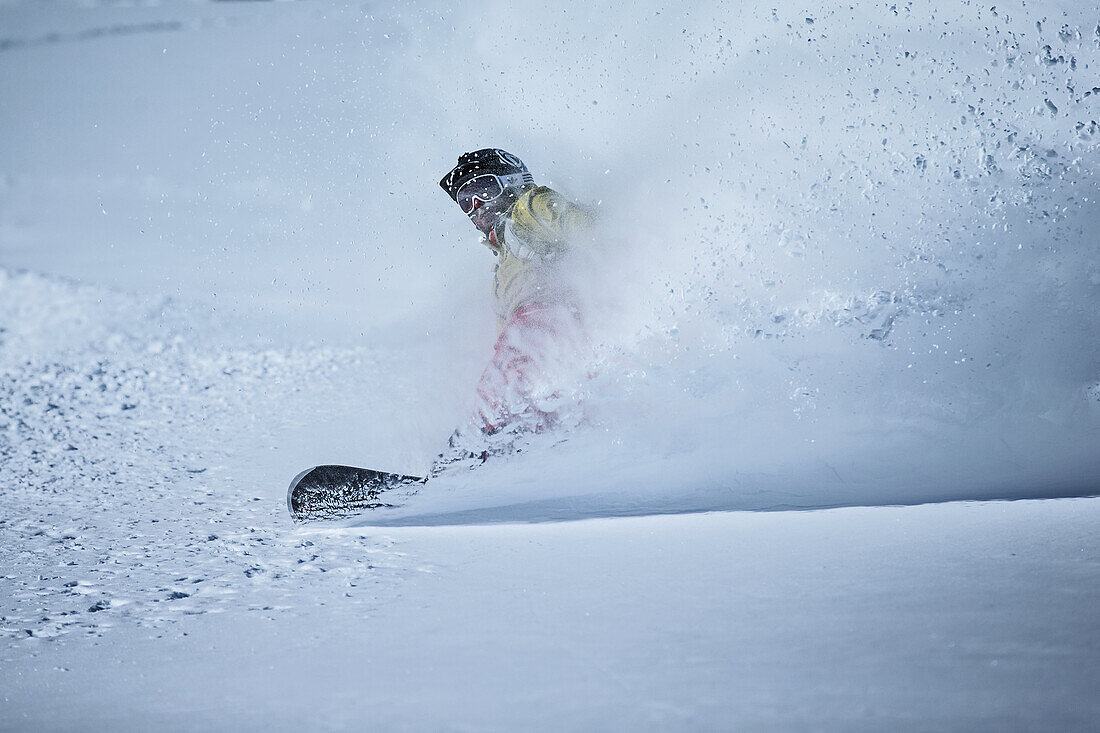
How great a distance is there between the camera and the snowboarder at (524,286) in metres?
2.54

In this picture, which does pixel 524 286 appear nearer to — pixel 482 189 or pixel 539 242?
pixel 539 242

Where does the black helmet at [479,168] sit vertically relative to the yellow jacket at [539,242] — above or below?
above

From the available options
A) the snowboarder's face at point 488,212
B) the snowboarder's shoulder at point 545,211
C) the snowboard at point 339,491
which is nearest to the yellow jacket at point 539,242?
the snowboarder's shoulder at point 545,211

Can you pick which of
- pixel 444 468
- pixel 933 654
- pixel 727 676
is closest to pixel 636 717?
pixel 727 676

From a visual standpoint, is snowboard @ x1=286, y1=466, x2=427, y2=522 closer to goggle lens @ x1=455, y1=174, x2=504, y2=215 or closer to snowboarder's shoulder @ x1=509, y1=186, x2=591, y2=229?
snowboarder's shoulder @ x1=509, y1=186, x2=591, y2=229

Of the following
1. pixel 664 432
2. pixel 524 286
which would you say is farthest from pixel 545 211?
pixel 664 432

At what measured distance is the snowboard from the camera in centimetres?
192

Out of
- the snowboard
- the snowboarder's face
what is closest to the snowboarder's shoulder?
the snowboarder's face

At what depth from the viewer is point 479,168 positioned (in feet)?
9.70

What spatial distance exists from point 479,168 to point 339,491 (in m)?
1.43

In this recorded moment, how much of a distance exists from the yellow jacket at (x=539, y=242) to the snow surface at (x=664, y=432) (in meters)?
0.12

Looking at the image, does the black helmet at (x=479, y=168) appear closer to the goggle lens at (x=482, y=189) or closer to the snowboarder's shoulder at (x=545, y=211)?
the goggle lens at (x=482, y=189)

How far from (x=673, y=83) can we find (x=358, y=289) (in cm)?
235

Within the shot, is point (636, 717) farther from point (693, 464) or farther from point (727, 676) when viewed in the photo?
point (693, 464)
